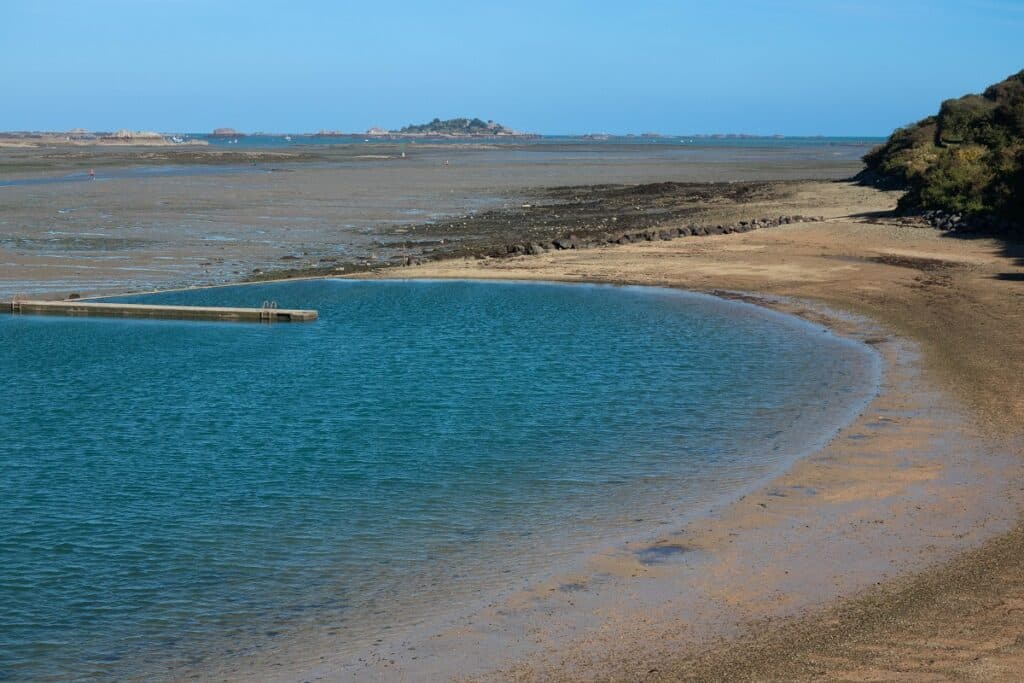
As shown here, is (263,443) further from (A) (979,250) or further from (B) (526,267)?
(A) (979,250)

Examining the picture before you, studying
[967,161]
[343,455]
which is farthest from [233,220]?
[343,455]

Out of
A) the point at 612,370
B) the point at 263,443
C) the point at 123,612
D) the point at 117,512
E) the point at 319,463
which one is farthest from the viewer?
the point at 612,370

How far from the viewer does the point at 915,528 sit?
10.9 meters

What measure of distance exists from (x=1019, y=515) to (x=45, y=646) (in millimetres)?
8770

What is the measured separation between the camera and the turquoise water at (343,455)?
9.54 meters

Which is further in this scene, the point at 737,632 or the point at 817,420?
the point at 817,420

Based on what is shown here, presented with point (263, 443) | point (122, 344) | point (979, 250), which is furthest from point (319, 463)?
point (979, 250)

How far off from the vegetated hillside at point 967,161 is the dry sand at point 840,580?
16867 mm

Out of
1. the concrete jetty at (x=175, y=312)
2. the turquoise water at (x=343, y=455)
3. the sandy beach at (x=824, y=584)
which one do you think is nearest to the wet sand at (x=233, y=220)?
the concrete jetty at (x=175, y=312)

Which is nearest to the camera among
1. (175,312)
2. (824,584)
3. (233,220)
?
(824,584)

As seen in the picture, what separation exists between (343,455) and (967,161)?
31216mm

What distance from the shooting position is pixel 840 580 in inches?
378

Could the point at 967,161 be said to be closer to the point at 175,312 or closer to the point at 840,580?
the point at 175,312

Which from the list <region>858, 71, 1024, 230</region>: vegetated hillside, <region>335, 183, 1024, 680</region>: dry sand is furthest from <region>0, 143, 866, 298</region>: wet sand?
<region>335, 183, 1024, 680</region>: dry sand
